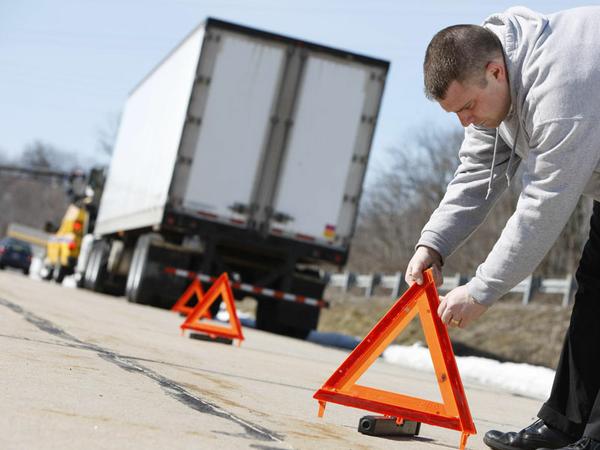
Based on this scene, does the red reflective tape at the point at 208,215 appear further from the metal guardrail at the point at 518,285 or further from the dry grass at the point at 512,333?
the dry grass at the point at 512,333

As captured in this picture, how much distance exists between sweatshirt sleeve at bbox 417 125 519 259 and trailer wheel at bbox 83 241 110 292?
2064 centimetres

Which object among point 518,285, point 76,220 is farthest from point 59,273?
point 518,285

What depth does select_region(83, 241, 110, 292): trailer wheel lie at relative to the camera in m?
25.5

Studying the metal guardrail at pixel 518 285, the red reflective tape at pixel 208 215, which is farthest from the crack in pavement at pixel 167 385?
the red reflective tape at pixel 208 215

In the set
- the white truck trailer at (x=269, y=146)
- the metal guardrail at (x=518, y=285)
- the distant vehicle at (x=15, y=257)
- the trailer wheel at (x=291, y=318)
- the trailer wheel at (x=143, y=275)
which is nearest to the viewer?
the white truck trailer at (x=269, y=146)

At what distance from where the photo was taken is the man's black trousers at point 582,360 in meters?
5.05

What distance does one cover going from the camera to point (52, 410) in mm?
4504

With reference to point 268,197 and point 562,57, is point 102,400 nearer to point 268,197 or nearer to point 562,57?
point 562,57

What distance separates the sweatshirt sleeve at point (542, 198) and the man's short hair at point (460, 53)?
1.12 ft

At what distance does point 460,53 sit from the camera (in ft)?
14.7

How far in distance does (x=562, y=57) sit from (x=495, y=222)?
147 ft

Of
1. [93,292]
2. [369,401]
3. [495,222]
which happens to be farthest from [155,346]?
[495,222]

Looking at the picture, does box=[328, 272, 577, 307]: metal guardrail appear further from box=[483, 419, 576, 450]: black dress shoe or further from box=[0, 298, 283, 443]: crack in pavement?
box=[483, 419, 576, 450]: black dress shoe

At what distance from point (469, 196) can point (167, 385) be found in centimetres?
188
